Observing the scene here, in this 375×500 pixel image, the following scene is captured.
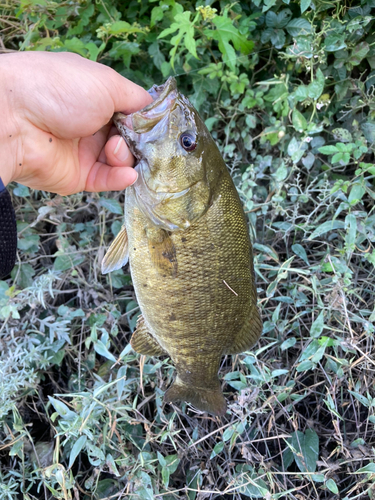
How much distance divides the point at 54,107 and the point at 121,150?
1.07 feet

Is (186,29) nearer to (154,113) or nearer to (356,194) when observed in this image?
(154,113)

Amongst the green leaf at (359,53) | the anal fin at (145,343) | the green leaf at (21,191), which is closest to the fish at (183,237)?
the anal fin at (145,343)

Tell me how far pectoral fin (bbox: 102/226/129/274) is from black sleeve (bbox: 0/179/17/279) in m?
0.42

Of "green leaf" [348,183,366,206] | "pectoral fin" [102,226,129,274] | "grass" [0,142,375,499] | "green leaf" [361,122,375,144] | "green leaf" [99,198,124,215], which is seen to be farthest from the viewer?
"green leaf" [99,198,124,215]

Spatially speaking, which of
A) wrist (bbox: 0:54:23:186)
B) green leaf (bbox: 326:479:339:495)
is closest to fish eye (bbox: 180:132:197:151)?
wrist (bbox: 0:54:23:186)

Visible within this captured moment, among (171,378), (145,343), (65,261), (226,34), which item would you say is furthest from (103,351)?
(226,34)

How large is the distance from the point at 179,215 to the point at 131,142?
1.24ft

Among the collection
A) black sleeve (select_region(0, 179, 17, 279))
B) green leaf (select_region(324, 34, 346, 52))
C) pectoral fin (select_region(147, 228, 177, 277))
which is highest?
green leaf (select_region(324, 34, 346, 52))

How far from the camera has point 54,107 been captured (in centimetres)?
152

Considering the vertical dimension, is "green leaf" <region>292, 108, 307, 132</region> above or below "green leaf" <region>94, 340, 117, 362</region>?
above

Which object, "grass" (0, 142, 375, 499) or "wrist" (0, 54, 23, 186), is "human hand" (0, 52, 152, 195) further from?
"grass" (0, 142, 375, 499)

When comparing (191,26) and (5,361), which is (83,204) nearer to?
(5,361)

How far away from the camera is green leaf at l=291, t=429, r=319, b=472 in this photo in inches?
80.1

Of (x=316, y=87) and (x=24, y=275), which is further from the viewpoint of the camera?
(x=24, y=275)
